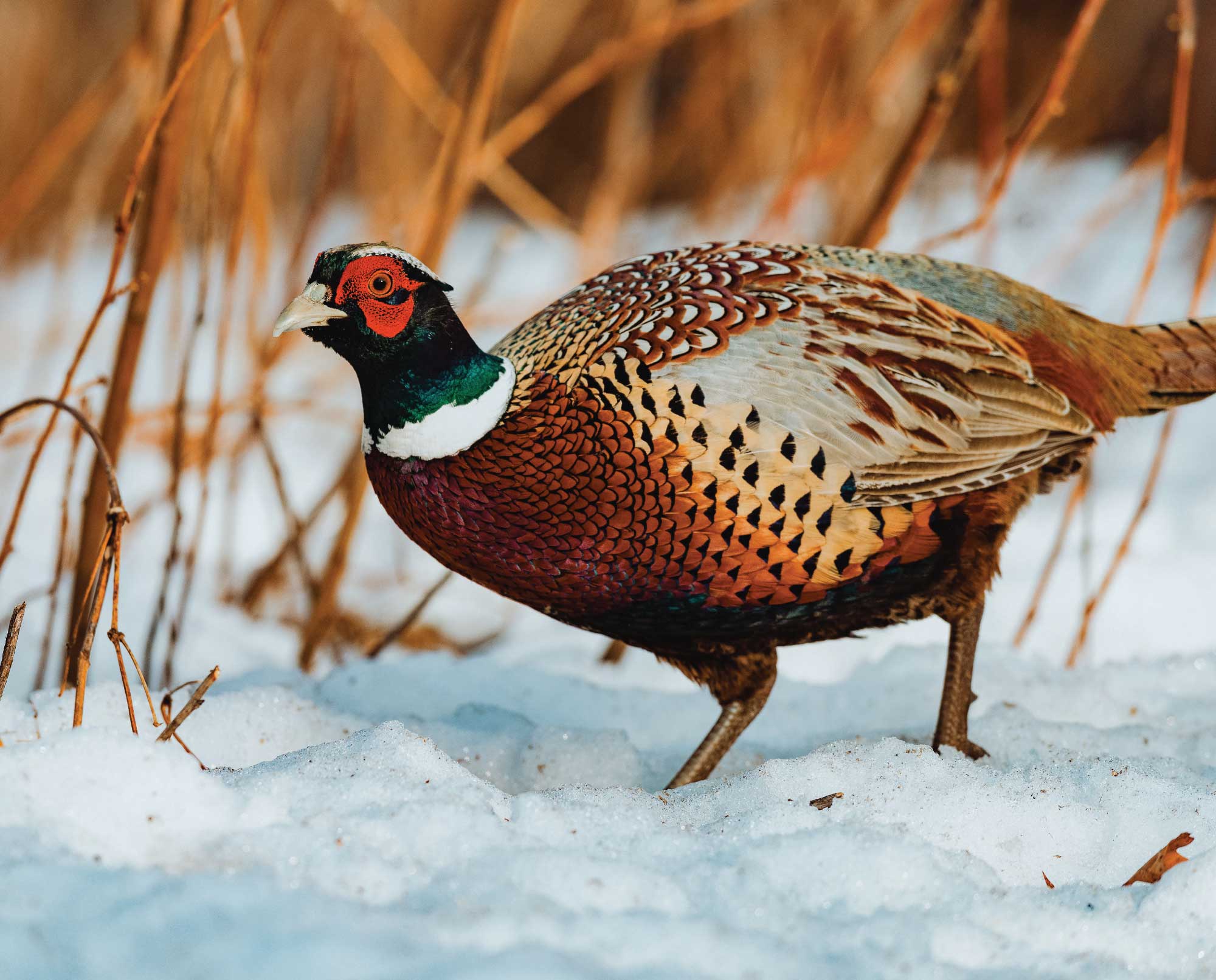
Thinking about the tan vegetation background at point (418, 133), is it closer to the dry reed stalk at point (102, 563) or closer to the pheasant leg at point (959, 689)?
the dry reed stalk at point (102, 563)

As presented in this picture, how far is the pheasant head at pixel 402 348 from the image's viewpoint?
233 cm

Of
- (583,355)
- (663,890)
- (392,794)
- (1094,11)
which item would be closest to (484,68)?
(583,355)

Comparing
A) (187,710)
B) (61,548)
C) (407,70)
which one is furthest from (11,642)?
(407,70)

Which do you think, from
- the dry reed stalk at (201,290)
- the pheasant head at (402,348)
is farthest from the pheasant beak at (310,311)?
the dry reed stalk at (201,290)

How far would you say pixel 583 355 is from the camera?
2.38 m

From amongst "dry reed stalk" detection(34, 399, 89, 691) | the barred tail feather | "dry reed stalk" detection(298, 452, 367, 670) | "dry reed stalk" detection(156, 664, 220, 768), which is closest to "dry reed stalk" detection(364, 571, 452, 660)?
"dry reed stalk" detection(298, 452, 367, 670)

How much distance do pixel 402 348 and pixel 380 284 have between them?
0.42 ft

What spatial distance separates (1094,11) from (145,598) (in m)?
3.42

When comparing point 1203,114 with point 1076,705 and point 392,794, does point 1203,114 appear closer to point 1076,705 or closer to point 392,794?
point 1076,705

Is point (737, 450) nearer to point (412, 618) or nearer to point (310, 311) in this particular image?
point (310, 311)

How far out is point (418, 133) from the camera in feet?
23.8

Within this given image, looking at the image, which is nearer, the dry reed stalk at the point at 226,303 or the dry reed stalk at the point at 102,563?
the dry reed stalk at the point at 102,563

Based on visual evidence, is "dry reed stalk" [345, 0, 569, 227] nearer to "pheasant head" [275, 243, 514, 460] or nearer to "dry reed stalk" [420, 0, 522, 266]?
"dry reed stalk" [420, 0, 522, 266]

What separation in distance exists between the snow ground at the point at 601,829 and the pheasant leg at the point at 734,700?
0.15 metres
